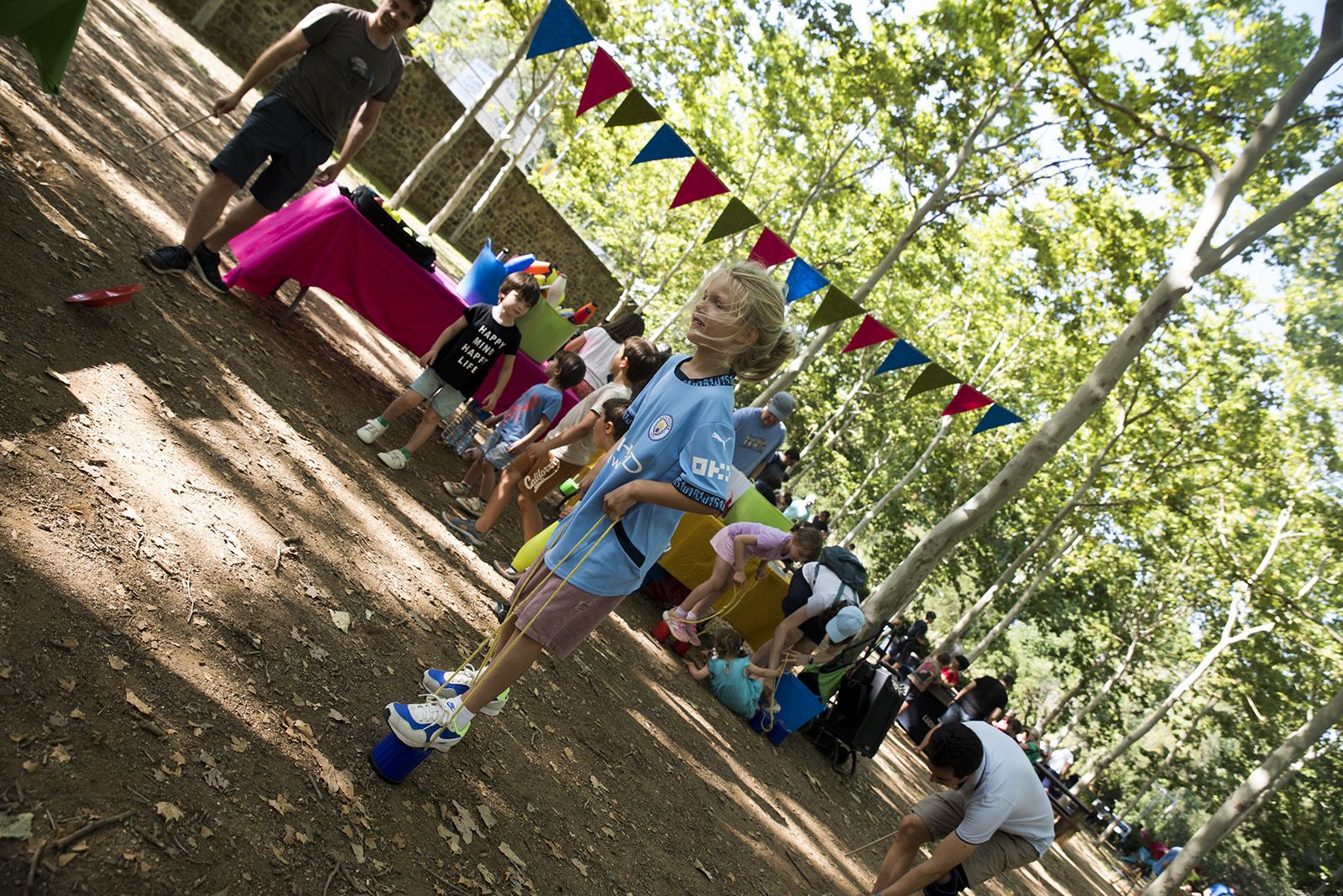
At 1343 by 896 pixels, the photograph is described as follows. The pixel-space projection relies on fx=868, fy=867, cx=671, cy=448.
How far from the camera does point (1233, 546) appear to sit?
758 inches

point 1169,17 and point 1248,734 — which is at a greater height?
point 1169,17

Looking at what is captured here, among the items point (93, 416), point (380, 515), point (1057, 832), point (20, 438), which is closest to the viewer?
point (20, 438)

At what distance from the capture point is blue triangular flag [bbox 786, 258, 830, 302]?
9656 millimetres

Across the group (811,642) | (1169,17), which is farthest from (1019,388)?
(811,642)

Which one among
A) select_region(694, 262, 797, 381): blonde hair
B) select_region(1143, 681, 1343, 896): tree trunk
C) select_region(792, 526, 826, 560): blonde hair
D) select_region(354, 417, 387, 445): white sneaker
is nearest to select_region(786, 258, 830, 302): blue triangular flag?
select_region(792, 526, 826, 560): blonde hair

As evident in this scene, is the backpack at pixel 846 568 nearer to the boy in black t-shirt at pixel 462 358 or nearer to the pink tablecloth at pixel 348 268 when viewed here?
the pink tablecloth at pixel 348 268

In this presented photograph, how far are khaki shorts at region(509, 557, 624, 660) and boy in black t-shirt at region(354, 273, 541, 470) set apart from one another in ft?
10.8

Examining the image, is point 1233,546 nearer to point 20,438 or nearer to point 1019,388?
point 1019,388

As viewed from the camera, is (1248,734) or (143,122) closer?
(143,122)

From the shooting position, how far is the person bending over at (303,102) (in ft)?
16.5

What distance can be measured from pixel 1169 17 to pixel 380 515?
443 inches

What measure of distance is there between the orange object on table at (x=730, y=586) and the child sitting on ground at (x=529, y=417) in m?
1.90

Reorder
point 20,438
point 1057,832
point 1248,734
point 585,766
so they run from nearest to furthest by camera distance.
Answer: point 20,438 < point 585,766 < point 1057,832 < point 1248,734

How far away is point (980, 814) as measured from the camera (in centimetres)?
446
